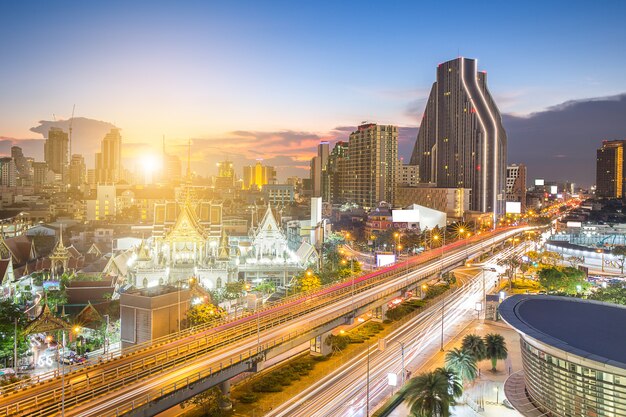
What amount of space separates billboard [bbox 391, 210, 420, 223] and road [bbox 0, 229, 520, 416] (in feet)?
227

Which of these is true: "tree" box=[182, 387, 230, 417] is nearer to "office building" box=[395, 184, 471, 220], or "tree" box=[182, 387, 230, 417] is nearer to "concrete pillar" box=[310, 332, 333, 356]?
"concrete pillar" box=[310, 332, 333, 356]

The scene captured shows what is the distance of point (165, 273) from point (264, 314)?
2561cm

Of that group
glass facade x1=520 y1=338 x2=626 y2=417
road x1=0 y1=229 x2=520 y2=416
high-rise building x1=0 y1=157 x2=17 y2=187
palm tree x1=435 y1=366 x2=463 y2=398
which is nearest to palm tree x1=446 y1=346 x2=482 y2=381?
palm tree x1=435 y1=366 x2=463 y2=398

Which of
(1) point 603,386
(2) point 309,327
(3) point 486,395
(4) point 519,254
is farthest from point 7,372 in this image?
(4) point 519,254

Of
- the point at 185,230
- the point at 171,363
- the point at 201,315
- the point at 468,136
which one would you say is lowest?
the point at 171,363

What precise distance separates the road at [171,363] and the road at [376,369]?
3.75 m

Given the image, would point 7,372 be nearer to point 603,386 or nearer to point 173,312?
point 173,312

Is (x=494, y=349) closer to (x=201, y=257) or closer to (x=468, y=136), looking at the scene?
(x=201, y=257)

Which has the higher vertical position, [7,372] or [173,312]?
[173,312]

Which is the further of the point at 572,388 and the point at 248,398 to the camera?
the point at 248,398

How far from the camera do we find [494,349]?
35.2 metres

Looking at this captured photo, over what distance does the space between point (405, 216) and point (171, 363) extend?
9094 cm

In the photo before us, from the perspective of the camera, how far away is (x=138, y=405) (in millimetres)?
20422

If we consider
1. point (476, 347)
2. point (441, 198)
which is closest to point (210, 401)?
point (476, 347)
